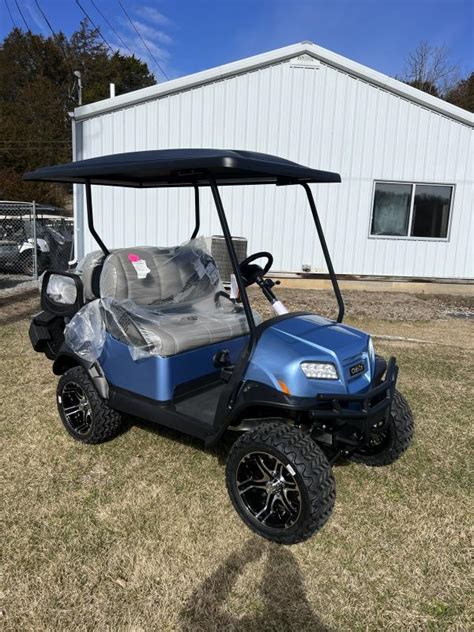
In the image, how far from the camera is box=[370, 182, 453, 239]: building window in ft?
30.0

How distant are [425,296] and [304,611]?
7.74m

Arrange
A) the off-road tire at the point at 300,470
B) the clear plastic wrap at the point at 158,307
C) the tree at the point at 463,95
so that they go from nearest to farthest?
the off-road tire at the point at 300,470, the clear plastic wrap at the point at 158,307, the tree at the point at 463,95

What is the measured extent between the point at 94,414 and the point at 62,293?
981 millimetres

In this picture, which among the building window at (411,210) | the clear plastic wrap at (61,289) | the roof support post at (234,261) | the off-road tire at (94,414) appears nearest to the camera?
the roof support post at (234,261)

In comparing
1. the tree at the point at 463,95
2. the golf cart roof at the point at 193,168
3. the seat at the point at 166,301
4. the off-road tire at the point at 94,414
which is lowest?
the off-road tire at the point at 94,414

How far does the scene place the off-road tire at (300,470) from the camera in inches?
85.4

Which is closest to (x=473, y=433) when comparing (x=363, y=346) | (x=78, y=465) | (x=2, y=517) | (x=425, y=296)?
(x=363, y=346)

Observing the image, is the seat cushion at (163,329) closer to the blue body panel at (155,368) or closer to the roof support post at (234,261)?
the blue body panel at (155,368)

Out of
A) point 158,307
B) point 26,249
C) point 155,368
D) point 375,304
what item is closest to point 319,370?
point 155,368

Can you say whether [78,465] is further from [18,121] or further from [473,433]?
[18,121]

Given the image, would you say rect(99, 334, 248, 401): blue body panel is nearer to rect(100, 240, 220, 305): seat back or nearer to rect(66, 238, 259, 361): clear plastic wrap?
rect(66, 238, 259, 361): clear plastic wrap

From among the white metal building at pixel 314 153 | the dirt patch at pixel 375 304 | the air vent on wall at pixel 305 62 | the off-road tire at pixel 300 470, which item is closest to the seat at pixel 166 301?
the off-road tire at pixel 300 470

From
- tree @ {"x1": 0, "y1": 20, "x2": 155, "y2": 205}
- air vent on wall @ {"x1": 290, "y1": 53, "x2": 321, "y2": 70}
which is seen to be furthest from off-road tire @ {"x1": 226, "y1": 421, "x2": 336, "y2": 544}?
tree @ {"x1": 0, "y1": 20, "x2": 155, "y2": 205}

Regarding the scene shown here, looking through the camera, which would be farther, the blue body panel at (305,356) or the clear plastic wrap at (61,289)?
the clear plastic wrap at (61,289)
